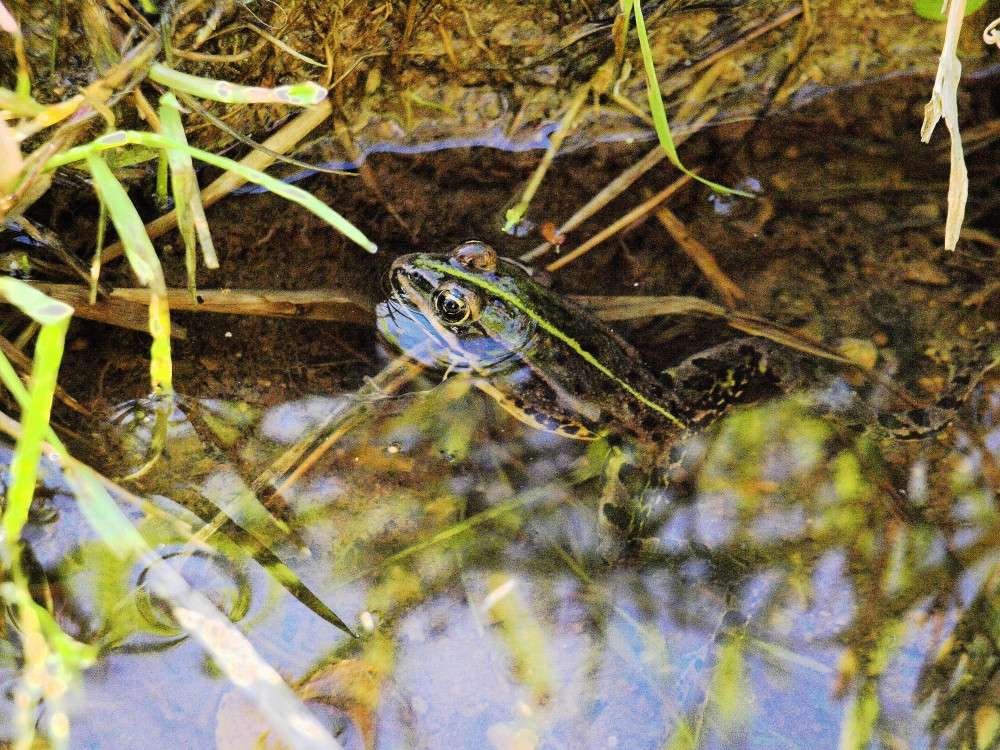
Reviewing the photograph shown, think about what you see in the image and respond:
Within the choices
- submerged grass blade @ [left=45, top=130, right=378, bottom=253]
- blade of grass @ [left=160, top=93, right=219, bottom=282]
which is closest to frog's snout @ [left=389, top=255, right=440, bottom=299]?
blade of grass @ [left=160, top=93, right=219, bottom=282]

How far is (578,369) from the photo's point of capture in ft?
13.2

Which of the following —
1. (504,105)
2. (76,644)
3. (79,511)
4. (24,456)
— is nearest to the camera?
(24,456)

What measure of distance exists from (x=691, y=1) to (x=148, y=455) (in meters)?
3.16

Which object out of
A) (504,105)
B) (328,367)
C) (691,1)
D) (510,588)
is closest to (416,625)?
(510,588)

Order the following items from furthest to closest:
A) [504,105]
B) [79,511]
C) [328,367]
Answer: [504,105] < [328,367] < [79,511]

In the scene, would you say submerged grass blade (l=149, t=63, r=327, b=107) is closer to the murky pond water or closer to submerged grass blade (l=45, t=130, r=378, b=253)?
submerged grass blade (l=45, t=130, r=378, b=253)

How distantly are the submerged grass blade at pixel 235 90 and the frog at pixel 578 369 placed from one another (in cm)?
126

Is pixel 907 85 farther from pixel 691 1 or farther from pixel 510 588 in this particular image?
pixel 510 588

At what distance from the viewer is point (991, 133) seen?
424 centimetres

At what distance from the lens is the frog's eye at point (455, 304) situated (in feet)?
12.1

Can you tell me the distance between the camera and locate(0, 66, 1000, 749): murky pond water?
3.24m

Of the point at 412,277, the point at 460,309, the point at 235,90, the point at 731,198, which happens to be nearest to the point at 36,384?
the point at 235,90

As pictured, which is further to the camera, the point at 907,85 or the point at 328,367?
the point at 907,85

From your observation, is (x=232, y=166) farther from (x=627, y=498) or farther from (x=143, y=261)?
(x=627, y=498)
